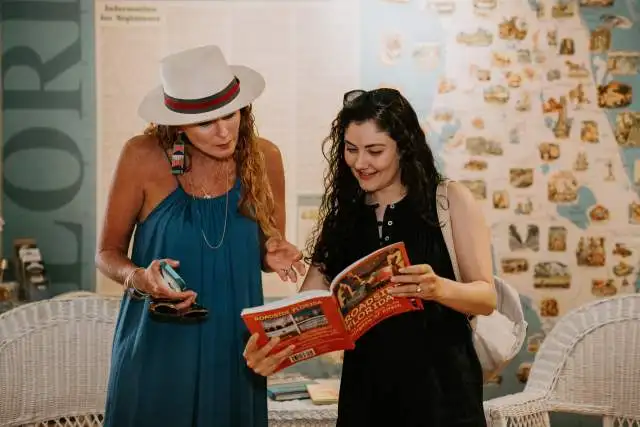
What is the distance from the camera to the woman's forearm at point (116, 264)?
203 centimetres

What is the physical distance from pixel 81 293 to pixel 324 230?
1.75 meters

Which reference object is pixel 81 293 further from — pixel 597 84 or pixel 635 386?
pixel 597 84

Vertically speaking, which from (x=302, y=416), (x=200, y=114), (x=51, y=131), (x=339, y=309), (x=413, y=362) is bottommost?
(x=302, y=416)

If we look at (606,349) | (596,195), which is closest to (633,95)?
(596,195)

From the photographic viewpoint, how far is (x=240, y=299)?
Result: 6.75 feet

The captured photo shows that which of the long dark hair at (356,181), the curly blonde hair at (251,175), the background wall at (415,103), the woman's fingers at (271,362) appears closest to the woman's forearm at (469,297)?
the long dark hair at (356,181)

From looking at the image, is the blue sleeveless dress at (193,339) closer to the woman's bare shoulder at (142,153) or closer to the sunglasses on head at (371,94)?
the woman's bare shoulder at (142,153)

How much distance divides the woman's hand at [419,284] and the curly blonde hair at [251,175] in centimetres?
42

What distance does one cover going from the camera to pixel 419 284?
1851 mm

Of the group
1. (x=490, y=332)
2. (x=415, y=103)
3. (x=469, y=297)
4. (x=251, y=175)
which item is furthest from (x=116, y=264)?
(x=415, y=103)

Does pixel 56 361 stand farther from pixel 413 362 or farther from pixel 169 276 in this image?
pixel 413 362

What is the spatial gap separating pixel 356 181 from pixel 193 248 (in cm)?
46

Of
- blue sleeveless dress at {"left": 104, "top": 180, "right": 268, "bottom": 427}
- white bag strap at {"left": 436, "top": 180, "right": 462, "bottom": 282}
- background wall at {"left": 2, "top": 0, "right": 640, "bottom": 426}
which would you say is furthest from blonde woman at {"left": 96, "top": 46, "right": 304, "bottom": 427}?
background wall at {"left": 2, "top": 0, "right": 640, "bottom": 426}

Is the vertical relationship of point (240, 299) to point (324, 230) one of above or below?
below
